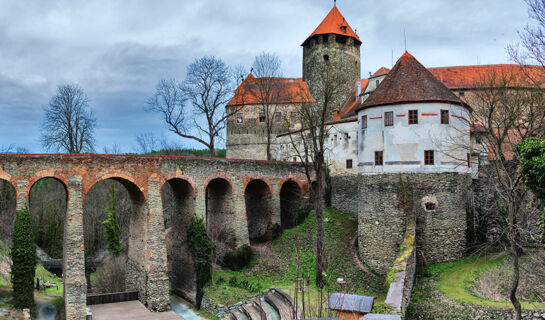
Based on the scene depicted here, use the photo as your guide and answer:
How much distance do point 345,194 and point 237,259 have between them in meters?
8.99

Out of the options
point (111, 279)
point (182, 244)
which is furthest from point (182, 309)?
point (111, 279)

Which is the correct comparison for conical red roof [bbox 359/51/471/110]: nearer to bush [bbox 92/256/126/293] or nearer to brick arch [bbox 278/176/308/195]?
brick arch [bbox 278/176/308/195]

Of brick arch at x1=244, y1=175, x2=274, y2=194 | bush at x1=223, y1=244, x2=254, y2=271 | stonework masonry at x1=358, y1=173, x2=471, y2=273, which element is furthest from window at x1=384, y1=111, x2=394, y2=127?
bush at x1=223, y1=244, x2=254, y2=271

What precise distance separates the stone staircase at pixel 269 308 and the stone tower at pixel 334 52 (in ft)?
76.2

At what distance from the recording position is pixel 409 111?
21.9 m

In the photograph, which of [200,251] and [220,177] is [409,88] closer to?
[220,177]

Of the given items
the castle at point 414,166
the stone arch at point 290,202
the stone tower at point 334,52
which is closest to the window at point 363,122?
the castle at point 414,166

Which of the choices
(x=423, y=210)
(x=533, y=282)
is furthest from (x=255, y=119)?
(x=533, y=282)

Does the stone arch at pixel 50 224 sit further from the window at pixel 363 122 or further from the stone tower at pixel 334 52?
the window at pixel 363 122

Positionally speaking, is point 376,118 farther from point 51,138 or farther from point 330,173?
point 51,138

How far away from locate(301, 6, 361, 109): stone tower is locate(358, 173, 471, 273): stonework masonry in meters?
18.6

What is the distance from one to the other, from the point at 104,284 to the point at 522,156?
76.3 feet

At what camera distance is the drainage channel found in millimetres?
Answer: 21009

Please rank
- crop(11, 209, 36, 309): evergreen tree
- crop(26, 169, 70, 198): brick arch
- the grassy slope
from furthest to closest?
the grassy slope → crop(26, 169, 70, 198): brick arch → crop(11, 209, 36, 309): evergreen tree
